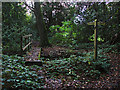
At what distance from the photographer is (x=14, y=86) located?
306cm

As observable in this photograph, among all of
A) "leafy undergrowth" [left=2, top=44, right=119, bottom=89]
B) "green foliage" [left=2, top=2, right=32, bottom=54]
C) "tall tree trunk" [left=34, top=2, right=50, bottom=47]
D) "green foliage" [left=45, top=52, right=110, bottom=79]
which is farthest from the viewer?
"tall tree trunk" [left=34, top=2, right=50, bottom=47]

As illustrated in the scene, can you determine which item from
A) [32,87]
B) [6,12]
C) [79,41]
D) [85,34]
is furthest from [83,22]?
[32,87]

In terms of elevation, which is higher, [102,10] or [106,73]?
[102,10]

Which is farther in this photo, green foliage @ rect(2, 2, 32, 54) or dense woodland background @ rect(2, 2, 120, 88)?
green foliage @ rect(2, 2, 32, 54)

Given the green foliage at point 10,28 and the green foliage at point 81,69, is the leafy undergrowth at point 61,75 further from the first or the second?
the green foliage at point 10,28

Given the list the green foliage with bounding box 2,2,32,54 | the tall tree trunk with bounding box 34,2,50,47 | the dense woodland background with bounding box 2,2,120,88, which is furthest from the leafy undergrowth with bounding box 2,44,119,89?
the tall tree trunk with bounding box 34,2,50,47

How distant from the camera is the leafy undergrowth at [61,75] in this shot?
11.3 feet

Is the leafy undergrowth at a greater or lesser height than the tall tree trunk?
lesser

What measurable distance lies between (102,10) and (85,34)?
302cm

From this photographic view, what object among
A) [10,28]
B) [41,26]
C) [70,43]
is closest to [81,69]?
[10,28]

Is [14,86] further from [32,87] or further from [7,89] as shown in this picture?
[32,87]

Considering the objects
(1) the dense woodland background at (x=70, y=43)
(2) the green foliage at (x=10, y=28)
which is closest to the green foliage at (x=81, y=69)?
(1) the dense woodland background at (x=70, y=43)

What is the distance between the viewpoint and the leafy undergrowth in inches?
135

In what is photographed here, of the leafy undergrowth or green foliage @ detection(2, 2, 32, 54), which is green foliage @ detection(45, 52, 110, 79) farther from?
green foliage @ detection(2, 2, 32, 54)
